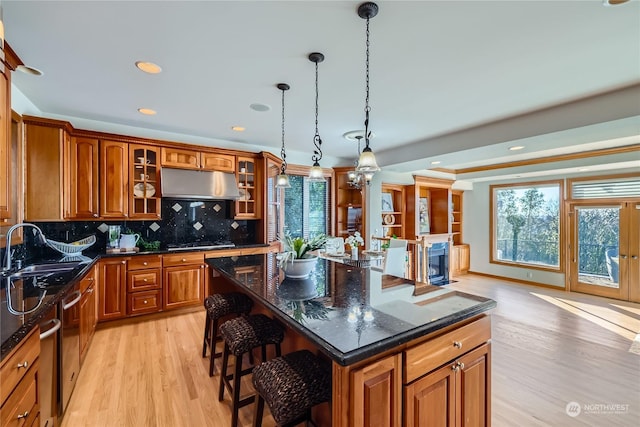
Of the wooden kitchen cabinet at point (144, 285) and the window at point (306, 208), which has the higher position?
the window at point (306, 208)

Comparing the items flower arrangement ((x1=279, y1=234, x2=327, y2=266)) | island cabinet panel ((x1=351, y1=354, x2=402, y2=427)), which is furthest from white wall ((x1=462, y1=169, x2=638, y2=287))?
island cabinet panel ((x1=351, y1=354, x2=402, y2=427))

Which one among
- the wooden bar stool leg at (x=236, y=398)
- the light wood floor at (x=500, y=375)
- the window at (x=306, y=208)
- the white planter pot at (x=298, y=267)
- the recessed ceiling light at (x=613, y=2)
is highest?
the recessed ceiling light at (x=613, y=2)

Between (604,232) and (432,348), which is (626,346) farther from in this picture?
(432,348)

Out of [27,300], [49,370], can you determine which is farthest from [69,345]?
[27,300]

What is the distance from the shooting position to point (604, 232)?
5.17 metres

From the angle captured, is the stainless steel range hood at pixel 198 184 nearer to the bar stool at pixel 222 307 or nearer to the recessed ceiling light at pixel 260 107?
the recessed ceiling light at pixel 260 107

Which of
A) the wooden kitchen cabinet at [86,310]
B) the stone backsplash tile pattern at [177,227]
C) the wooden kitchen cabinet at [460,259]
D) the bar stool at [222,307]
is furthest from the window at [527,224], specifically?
the wooden kitchen cabinet at [86,310]

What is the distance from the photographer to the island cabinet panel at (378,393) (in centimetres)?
106

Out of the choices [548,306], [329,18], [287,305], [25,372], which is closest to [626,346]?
[548,306]

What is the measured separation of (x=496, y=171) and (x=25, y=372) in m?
6.85

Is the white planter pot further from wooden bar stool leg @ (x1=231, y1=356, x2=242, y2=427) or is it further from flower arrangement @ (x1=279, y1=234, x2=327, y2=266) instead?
wooden bar stool leg @ (x1=231, y1=356, x2=242, y2=427)

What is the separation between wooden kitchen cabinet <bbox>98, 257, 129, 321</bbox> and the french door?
7.67 m

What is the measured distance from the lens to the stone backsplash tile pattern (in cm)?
354

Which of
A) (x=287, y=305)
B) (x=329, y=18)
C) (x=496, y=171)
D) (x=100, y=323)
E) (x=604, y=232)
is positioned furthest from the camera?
(x=496, y=171)
